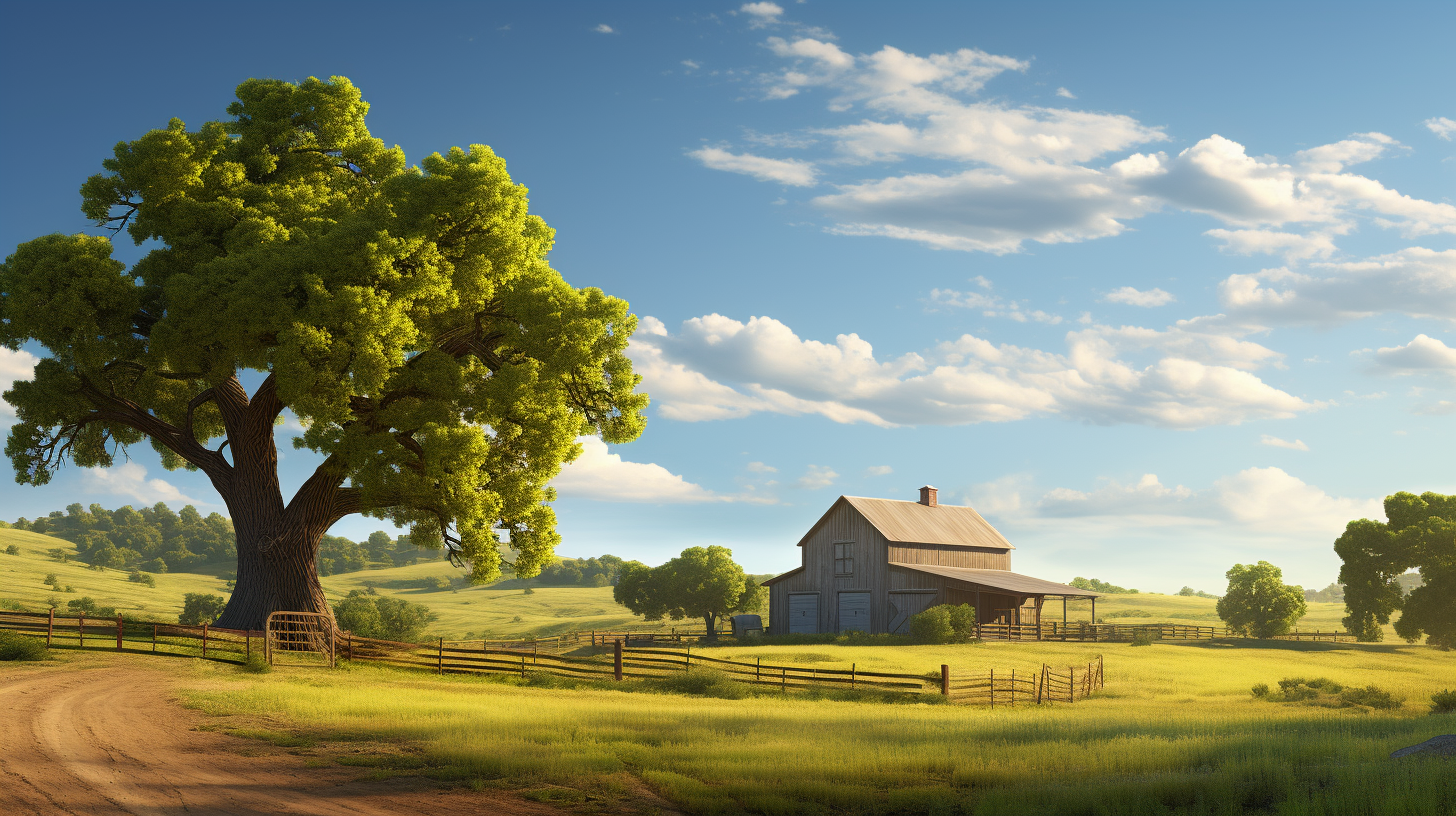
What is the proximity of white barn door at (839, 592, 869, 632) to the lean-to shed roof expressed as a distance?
13.4 feet

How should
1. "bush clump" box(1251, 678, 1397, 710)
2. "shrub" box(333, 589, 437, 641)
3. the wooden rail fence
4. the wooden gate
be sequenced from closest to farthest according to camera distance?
1. the wooden rail fence
2. the wooden gate
3. "bush clump" box(1251, 678, 1397, 710)
4. "shrub" box(333, 589, 437, 641)

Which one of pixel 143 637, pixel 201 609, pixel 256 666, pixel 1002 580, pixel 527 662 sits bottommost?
pixel 201 609

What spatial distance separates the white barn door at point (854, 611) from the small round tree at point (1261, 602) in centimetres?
3446

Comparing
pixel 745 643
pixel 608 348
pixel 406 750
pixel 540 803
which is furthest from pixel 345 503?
pixel 745 643

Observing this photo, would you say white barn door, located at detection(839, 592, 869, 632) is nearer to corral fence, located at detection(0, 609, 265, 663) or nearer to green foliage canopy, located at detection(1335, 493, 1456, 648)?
green foliage canopy, located at detection(1335, 493, 1456, 648)

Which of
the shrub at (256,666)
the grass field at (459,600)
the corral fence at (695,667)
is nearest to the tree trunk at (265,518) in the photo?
the corral fence at (695,667)

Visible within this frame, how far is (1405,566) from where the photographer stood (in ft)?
209

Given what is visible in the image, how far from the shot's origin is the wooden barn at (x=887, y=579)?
5606 cm

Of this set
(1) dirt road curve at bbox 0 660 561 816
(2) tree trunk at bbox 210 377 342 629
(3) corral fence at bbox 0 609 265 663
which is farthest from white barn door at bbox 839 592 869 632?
(1) dirt road curve at bbox 0 660 561 816

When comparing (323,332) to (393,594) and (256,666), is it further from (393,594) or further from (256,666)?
(393,594)

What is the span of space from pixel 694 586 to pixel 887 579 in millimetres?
21525

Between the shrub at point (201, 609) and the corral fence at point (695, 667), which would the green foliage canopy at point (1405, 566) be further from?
the shrub at point (201, 609)

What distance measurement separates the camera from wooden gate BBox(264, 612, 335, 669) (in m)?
30.0

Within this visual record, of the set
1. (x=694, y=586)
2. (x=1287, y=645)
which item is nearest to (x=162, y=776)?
(x=694, y=586)
